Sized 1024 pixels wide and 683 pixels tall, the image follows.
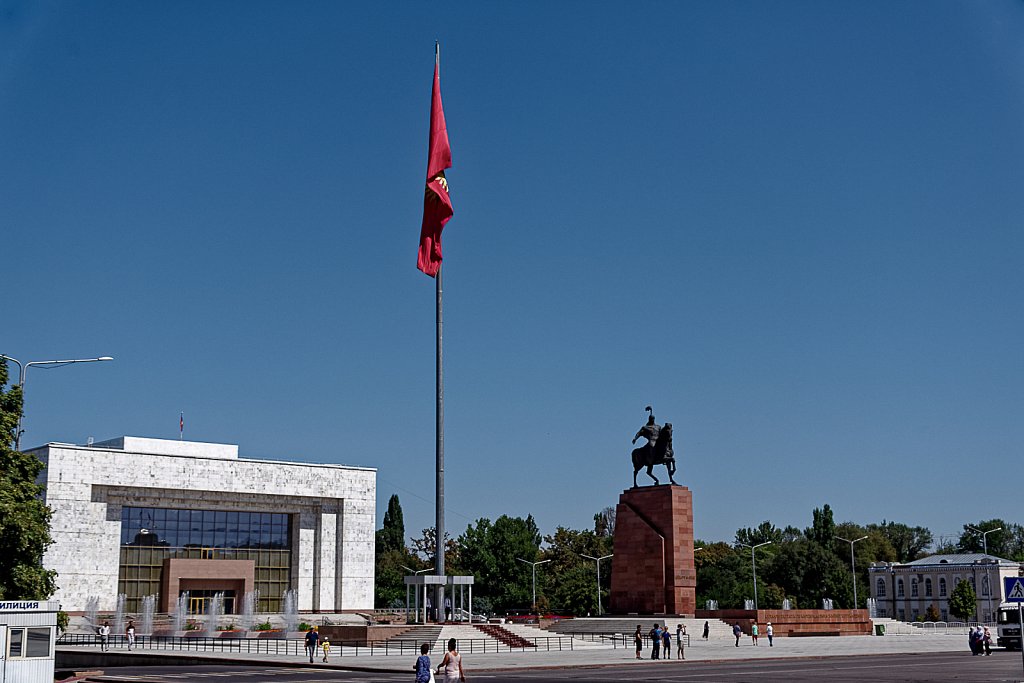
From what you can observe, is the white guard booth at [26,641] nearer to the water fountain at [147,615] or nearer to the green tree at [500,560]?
the water fountain at [147,615]

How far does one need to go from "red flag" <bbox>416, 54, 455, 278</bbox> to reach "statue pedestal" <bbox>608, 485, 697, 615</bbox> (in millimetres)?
17050

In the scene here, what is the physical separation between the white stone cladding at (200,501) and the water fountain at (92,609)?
315 millimetres

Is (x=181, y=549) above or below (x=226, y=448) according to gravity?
below

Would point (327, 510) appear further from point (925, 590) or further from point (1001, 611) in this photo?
point (925, 590)

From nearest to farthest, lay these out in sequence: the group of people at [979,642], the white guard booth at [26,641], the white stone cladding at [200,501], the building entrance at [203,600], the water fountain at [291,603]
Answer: the white guard booth at [26,641], the group of people at [979,642], the white stone cladding at [200,501], the building entrance at [203,600], the water fountain at [291,603]

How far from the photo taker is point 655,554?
56094 mm

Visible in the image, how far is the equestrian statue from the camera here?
58.0 metres

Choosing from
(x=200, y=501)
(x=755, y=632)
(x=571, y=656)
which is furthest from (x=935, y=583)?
(x=571, y=656)

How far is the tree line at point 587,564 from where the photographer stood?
348 feet

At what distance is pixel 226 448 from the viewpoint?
84688 mm

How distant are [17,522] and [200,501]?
51.5m

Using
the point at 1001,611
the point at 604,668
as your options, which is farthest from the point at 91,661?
the point at 1001,611

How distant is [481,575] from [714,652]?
61.4 meters

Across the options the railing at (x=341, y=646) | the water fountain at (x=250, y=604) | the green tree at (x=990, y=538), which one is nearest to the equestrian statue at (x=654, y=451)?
the railing at (x=341, y=646)
